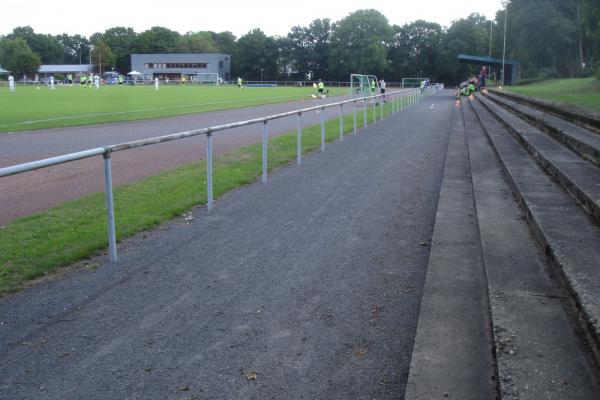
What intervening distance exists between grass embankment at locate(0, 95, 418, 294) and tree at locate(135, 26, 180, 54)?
138 meters

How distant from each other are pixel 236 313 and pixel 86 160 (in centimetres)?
853

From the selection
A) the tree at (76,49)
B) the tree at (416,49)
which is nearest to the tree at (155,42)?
the tree at (76,49)

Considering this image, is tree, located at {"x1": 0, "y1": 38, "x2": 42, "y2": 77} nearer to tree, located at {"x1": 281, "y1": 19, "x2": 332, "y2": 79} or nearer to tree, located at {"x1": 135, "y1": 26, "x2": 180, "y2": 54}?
tree, located at {"x1": 135, "y1": 26, "x2": 180, "y2": 54}

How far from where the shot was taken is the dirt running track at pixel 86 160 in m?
8.48

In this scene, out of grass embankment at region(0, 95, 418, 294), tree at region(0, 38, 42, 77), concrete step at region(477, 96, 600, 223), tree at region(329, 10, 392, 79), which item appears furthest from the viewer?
tree at region(0, 38, 42, 77)

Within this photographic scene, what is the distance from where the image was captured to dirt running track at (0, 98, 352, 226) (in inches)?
334

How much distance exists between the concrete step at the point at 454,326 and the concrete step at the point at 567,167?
3.54 ft

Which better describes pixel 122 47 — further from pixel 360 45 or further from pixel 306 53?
pixel 360 45

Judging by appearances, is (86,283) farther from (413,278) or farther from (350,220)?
(350,220)

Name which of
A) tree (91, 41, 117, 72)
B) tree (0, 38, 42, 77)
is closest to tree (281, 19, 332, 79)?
tree (91, 41, 117, 72)

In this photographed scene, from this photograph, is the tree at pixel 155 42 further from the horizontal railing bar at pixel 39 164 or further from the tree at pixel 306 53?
the horizontal railing bar at pixel 39 164

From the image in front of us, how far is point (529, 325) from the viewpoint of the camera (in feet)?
12.2

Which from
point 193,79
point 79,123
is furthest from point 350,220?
point 193,79

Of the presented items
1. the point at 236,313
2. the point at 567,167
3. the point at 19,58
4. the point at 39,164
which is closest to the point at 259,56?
the point at 19,58
